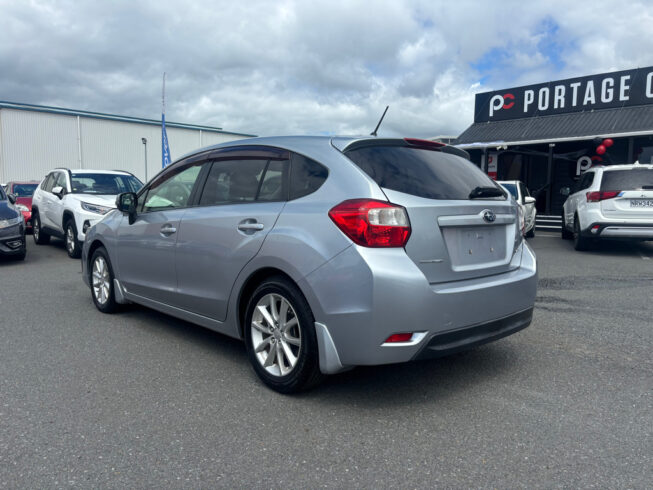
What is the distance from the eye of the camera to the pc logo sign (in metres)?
21.5

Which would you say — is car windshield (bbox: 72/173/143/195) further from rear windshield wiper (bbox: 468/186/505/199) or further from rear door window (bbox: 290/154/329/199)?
rear windshield wiper (bbox: 468/186/505/199)

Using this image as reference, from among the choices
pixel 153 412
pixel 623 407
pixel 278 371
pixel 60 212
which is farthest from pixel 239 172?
pixel 60 212

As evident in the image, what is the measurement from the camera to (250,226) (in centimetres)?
367

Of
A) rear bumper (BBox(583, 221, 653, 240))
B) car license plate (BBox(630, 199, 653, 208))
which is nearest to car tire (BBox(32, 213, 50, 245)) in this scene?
rear bumper (BBox(583, 221, 653, 240))

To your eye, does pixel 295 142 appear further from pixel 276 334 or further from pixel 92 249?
pixel 92 249

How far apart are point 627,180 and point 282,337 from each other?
9.08 metres

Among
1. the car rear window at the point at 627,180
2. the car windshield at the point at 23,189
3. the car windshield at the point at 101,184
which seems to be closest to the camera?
the car rear window at the point at 627,180

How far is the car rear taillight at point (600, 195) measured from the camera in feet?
33.8

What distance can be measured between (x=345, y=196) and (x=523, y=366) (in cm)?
195

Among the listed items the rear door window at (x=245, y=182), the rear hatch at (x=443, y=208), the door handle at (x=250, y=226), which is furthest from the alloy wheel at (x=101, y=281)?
the rear hatch at (x=443, y=208)

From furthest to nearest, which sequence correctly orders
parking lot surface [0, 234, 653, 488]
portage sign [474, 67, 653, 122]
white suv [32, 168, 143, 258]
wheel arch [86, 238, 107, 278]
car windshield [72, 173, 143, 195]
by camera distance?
portage sign [474, 67, 653, 122] < car windshield [72, 173, 143, 195] < white suv [32, 168, 143, 258] < wheel arch [86, 238, 107, 278] < parking lot surface [0, 234, 653, 488]

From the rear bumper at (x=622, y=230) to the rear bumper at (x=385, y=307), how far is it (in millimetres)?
8169

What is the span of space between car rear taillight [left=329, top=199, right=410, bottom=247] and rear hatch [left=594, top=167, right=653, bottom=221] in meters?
8.58

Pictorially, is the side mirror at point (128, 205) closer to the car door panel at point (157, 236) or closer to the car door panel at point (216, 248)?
the car door panel at point (157, 236)
